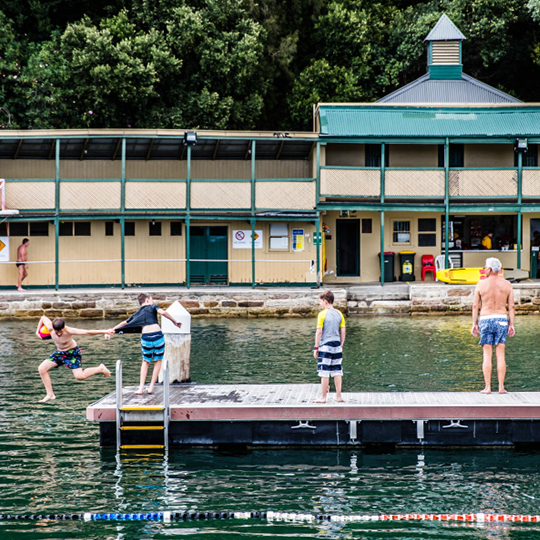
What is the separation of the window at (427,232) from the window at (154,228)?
9531 mm

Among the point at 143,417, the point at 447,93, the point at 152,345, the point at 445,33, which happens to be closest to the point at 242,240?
the point at 447,93

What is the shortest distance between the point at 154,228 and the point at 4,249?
5.09 m

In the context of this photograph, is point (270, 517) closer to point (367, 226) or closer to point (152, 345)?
point (152, 345)

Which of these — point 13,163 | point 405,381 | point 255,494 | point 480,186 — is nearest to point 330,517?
point 255,494

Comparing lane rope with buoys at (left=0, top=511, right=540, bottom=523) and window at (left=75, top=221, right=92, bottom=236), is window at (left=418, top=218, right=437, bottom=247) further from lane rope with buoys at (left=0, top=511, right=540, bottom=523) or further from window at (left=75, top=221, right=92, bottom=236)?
lane rope with buoys at (left=0, top=511, right=540, bottom=523)

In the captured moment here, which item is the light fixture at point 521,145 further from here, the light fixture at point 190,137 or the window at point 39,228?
the window at point 39,228

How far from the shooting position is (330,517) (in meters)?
8.58

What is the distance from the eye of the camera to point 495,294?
11250mm

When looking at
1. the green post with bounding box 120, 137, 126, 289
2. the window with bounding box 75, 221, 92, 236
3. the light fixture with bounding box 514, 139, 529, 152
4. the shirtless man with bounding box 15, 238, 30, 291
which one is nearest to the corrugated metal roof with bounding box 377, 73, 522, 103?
the light fixture with bounding box 514, 139, 529, 152

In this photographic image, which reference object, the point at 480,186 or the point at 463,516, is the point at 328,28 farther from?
the point at 463,516

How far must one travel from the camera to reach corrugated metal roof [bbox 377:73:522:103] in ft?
102

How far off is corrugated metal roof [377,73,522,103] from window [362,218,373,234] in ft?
16.5

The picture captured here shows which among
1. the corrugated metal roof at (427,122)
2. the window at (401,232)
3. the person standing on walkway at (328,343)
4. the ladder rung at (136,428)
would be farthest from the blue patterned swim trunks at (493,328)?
the window at (401,232)

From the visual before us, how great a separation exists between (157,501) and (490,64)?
35740 mm
